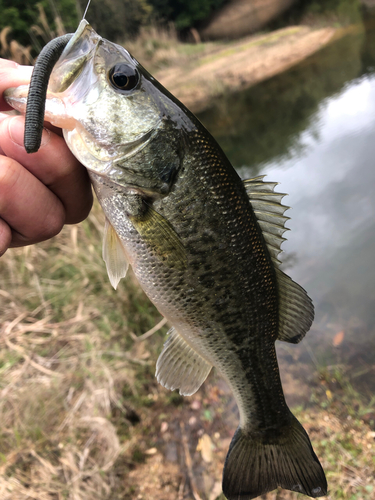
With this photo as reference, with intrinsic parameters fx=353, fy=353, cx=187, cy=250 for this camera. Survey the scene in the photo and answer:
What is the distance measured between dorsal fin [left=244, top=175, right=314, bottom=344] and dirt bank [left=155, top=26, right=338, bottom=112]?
11967 millimetres

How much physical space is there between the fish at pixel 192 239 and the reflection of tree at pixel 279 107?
7195 mm

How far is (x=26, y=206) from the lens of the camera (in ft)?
4.66

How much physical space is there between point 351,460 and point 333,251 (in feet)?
9.81

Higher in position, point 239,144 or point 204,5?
point 204,5

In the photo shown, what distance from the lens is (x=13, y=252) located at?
4520 millimetres

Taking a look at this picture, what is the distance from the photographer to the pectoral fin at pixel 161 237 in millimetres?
1446

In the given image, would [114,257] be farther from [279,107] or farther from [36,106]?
[279,107]

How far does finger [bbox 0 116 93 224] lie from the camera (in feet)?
4.31

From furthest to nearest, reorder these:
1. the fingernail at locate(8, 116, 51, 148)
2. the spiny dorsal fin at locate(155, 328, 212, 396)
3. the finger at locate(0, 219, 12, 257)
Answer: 1. the spiny dorsal fin at locate(155, 328, 212, 396)
2. the finger at locate(0, 219, 12, 257)
3. the fingernail at locate(8, 116, 51, 148)

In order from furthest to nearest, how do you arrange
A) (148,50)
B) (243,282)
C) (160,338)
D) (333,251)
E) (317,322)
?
1. (148,50)
2. (333,251)
3. (317,322)
4. (160,338)
5. (243,282)

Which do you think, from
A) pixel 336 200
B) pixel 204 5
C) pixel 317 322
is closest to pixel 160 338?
pixel 317 322

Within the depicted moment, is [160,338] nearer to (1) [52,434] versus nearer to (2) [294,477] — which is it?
(1) [52,434]

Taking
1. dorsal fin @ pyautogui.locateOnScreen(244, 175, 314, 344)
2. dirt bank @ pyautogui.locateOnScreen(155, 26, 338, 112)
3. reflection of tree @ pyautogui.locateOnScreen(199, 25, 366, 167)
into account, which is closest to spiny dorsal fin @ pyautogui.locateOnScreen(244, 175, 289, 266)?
dorsal fin @ pyautogui.locateOnScreen(244, 175, 314, 344)

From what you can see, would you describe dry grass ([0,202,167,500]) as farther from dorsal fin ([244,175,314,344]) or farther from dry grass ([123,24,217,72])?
dry grass ([123,24,217,72])
